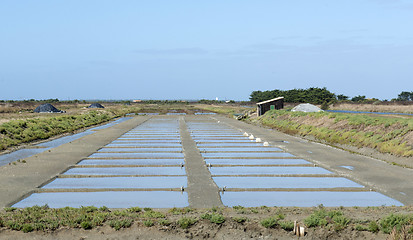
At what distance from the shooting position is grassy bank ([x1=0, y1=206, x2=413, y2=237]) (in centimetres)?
913

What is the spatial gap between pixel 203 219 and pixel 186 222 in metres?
0.50

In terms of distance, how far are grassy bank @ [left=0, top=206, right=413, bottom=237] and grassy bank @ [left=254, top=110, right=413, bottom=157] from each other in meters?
12.6

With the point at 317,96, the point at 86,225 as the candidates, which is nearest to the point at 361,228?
the point at 86,225

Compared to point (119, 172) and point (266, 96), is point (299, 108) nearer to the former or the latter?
point (119, 172)

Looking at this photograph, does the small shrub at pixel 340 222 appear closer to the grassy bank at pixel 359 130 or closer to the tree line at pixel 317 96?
the grassy bank at pixel 359 130

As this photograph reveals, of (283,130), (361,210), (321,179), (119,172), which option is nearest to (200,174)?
(119,172)

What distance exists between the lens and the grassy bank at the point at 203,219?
913 centimetres

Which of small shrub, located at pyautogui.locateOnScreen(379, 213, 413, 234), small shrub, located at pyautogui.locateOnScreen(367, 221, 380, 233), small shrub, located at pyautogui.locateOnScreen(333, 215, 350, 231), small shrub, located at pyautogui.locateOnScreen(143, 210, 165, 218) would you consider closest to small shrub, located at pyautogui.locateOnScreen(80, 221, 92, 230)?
small shrub, located at pyautogui.locateOnScreen(143, 210, 165, 218)

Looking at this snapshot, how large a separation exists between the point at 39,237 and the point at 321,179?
10.9 metres

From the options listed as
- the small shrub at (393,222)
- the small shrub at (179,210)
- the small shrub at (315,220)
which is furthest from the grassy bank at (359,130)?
the small shrub at (179,210)

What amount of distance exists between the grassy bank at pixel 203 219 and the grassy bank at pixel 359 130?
41.2ft

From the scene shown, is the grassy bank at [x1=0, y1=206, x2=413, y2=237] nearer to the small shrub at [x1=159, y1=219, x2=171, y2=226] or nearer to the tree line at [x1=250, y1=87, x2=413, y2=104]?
the small shrub at [x1=159, y1=219, x2=171, y2=226]

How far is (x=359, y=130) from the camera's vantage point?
1134 inches

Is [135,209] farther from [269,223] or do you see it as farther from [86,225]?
[269,223]
